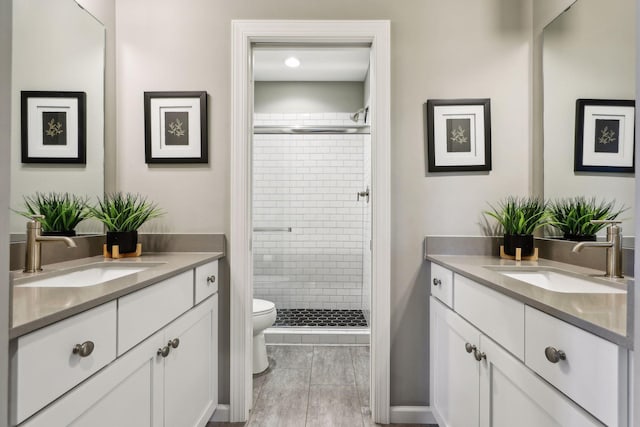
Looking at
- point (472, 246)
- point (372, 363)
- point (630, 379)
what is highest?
point (472, 246)

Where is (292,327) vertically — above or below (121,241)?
below

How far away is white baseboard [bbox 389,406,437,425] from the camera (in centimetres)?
192

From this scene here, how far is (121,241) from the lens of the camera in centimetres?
174

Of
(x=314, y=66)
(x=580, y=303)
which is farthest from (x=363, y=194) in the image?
(x=580, y=303)

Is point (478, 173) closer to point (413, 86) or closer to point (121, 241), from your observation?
point (413, 86)

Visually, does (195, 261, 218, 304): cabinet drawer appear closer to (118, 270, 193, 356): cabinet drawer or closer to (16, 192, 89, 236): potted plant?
(118, 270, 193, 356): cabinet drawer

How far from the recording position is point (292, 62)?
132 inches

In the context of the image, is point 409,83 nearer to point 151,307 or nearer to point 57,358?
point 151,307

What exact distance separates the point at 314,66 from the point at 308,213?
150 cm

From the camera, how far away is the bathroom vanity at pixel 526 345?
742 millimetres

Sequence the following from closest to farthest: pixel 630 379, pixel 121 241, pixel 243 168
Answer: pixel 630 379
pixel 121 241
pixel 243 168

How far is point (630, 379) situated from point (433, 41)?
180cm

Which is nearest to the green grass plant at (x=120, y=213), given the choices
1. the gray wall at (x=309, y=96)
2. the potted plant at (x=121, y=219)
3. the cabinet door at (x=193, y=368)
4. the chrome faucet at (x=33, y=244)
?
the potted plant at (x=121, y=219)

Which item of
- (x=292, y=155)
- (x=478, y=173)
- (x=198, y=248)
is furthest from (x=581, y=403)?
(x=292, y=155)
